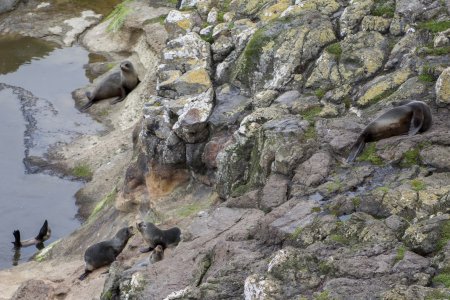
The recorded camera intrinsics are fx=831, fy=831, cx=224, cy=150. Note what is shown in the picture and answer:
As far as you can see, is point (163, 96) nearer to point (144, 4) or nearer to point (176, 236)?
point (176, 236)

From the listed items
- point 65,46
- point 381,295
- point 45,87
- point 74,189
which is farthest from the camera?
point 65,46

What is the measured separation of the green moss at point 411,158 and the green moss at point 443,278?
289 centimetres

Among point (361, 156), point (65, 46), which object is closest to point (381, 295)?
point (361, 156)

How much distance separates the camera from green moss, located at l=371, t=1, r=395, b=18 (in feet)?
50.2

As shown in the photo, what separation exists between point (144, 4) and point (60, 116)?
579 cm

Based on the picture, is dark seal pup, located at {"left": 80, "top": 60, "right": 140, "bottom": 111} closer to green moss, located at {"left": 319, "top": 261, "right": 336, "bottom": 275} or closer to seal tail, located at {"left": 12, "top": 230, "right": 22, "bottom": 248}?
seal tail, located at {"left": 12, "top": 230, "right": 22, "bottom": 248}

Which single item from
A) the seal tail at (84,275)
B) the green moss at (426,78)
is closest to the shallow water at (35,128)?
the seal tail at (84,275)

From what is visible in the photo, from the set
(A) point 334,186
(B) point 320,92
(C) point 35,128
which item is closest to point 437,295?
(A) point 334,186

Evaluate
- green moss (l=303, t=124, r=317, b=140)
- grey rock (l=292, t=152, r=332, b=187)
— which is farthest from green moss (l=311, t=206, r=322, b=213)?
green moss (l=303, t=124, r=317, b=140)

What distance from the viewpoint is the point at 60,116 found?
27.2 metres

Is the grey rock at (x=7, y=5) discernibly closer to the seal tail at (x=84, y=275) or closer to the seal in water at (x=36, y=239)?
the seal in water at (x=36, y=239)

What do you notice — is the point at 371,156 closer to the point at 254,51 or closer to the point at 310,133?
the point at 310,133

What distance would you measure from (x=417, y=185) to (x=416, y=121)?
1.70m

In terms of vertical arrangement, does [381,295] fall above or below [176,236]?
above
